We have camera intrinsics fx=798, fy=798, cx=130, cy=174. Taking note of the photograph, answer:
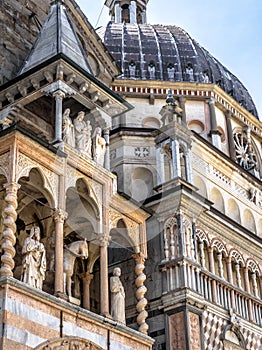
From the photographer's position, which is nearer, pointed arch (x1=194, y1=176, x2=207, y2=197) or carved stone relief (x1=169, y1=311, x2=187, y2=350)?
carved stone relief (x1=169, y1=311, x2=187, y2=350)

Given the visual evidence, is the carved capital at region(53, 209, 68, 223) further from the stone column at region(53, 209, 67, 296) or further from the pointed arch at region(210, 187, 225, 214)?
the pointed arch at region(210, 187, 225, 214)

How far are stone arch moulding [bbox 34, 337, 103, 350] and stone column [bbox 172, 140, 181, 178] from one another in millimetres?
6376

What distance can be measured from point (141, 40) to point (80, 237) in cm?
1450

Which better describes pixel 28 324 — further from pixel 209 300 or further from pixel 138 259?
pixel 209 300

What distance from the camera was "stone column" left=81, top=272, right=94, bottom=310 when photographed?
1720 centimetres

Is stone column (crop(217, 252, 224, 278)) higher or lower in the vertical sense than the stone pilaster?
lower

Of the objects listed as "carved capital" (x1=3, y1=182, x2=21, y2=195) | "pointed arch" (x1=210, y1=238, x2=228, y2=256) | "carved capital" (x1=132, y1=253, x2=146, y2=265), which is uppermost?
"pointed arch" (x1=210, y1=238, x2=228, y2=256)

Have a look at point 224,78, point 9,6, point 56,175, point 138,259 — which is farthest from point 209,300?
point 224,78

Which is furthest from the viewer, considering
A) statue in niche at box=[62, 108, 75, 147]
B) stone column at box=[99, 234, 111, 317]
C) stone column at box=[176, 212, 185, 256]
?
stone column at box=[176, 212, 185, 256]

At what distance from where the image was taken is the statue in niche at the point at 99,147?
17281mm

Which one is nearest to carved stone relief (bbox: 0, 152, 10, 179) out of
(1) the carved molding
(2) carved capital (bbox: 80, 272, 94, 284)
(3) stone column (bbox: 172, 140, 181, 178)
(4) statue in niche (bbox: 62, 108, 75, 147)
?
(4) statue in niche (bbox: 62, 108, 75, 147)

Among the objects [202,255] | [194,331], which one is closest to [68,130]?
[202,255]

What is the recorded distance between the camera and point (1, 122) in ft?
57.5

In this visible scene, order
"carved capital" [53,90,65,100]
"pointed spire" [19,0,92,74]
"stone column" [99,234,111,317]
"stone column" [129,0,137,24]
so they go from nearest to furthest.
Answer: "stone column" [99,234,111,317]
"carved capital" [53,90,65,100]
"pointed spire" [19,0,92,74]
"stone column" [129,0,137,24]
